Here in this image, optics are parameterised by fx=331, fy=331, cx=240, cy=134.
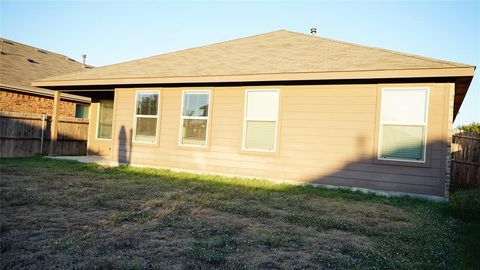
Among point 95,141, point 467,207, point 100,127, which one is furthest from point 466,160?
point 95,141

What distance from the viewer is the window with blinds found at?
1481cm

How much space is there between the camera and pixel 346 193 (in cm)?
802

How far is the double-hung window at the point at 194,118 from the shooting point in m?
10.4

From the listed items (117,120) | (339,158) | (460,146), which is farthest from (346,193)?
(117,120)

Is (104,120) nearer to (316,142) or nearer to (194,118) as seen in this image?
(194,118)

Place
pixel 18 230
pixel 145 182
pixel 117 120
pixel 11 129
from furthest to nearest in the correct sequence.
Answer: pixel 11 129 → pixel 117 120 → pixel 145 182 → pixel 18 230

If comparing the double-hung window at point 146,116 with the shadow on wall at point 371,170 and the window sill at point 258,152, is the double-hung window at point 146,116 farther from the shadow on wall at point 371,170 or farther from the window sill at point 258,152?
the shadow on wall at point 371,170

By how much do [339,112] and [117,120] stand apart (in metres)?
7.63

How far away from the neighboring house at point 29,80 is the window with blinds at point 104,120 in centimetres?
389

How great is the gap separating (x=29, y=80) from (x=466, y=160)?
63.0ft

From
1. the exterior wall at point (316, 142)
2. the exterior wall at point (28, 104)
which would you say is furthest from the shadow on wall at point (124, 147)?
the exterior wall at point (28, 104)

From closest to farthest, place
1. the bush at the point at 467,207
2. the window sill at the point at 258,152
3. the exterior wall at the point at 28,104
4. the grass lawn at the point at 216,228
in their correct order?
the grass lawn at the point at 216,228
the bush at the point at 467,207
the window sill at the point at 258,152
the exterior wall at the point at 28,104

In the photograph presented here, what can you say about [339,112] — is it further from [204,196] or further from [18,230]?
[18,230]

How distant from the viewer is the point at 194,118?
10.5m
